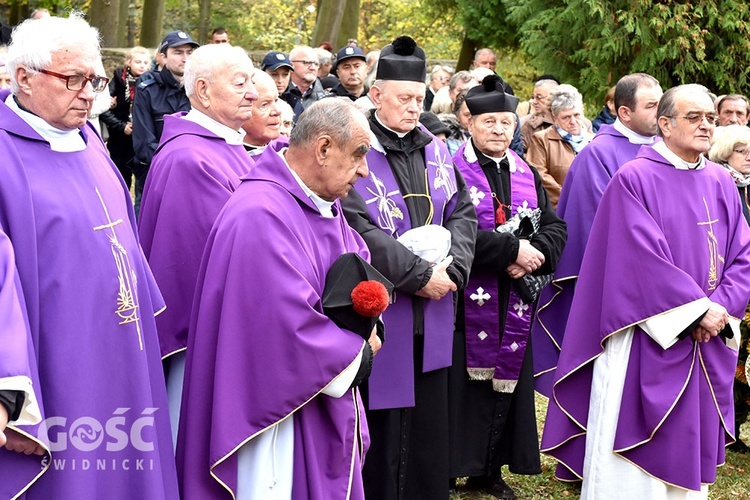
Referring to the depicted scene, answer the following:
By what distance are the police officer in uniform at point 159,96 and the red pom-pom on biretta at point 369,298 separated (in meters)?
6.04

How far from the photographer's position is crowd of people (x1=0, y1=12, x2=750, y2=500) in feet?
12.6

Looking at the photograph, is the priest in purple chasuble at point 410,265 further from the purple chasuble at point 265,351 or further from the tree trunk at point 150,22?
the tree trunk at point 150,22

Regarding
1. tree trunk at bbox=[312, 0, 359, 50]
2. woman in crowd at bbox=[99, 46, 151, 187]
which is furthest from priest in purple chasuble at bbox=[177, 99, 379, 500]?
tree trunk at bbox=[312, 0, 359, 50]

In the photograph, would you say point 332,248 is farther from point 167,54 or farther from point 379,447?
point 167,54

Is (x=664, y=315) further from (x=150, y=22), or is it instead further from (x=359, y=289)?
(x=150, y=22)

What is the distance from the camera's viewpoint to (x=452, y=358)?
243 inches

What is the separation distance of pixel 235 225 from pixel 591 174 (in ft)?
11.6

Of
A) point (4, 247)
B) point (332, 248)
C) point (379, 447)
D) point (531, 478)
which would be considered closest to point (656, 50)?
point (531, 478)

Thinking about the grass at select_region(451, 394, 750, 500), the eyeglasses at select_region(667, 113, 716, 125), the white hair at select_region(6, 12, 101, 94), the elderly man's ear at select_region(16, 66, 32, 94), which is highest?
the white hair at select_region(6, 12, 101, 94)

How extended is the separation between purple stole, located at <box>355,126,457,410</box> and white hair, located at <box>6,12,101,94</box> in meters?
2.04

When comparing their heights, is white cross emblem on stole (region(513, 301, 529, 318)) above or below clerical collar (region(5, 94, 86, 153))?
below

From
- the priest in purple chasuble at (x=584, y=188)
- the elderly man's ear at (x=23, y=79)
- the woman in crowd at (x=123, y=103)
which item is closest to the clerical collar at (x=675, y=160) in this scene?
the priest in purple chasuble at (x=584, y=188)

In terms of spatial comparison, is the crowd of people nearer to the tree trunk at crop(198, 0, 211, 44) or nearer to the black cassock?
the black cassock

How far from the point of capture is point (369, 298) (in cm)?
399
